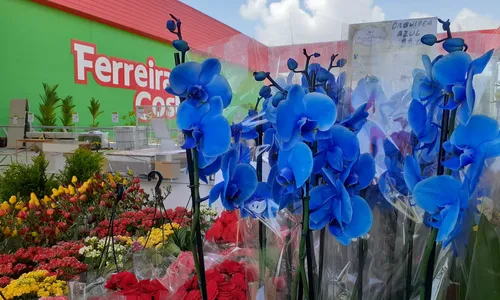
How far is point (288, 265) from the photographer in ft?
1.91

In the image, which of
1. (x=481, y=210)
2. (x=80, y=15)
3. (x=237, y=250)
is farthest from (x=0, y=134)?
(x=481, y=210)

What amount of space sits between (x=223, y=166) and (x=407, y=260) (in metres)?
0.27

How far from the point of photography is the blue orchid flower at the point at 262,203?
1.53 ft

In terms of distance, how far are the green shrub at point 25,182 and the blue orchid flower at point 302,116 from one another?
2.31 metres

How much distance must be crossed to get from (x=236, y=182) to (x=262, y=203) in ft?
0.15

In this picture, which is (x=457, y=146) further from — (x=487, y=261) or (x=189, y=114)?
(x=189, y=114)

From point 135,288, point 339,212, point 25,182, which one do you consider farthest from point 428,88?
point 25,182

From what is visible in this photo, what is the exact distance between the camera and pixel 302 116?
38 cm

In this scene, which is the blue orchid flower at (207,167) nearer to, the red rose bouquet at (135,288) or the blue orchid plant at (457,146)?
the blue orchid plant at (457,146)

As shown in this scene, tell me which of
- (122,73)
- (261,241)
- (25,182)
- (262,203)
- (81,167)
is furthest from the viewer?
(122,73)

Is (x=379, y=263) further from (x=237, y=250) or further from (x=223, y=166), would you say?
(x=237, y=250)

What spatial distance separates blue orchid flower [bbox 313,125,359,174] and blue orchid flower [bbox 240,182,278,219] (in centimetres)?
9

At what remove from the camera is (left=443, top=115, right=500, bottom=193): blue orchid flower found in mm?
364

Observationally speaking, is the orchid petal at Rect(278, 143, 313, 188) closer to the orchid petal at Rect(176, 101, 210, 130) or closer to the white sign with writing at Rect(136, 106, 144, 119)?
the orchid petal at Rect(176, 101, 210, 130)
